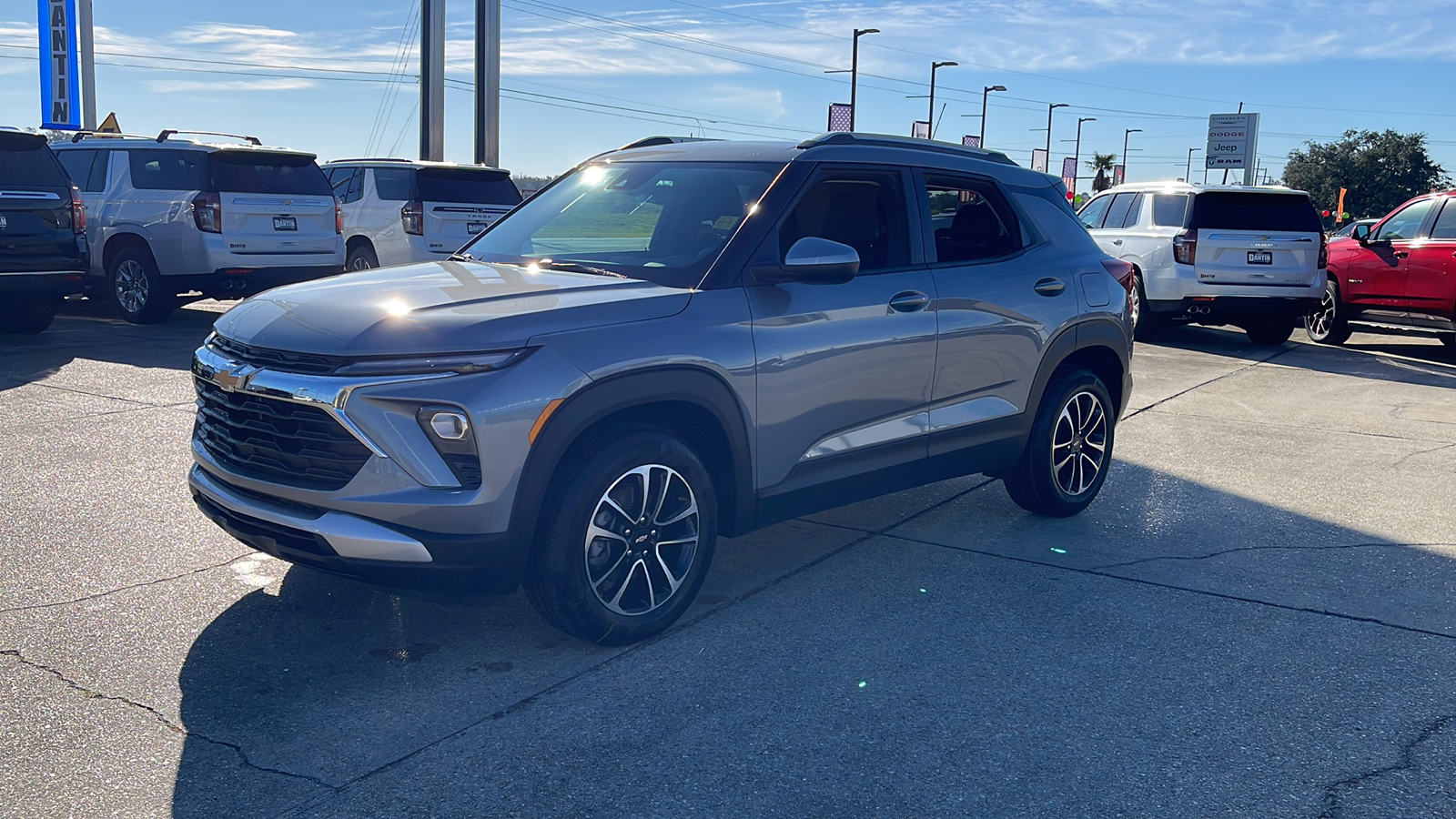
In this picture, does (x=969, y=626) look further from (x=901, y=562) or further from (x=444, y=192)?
(x=444, y=192)

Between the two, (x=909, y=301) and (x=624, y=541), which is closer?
→ (x=624, y=541)

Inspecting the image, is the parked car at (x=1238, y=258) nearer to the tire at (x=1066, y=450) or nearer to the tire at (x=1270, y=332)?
the tire at (x=1270, y=332)

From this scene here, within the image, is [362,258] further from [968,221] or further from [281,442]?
[281,442]

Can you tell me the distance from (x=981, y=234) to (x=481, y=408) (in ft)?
9.53

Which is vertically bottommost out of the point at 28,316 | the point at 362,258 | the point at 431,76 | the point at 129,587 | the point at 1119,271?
the point at 129,587

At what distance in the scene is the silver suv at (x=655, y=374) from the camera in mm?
3760

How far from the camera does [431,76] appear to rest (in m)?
26.9

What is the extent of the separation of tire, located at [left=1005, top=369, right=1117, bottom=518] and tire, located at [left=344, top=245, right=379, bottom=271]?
38.1 ft

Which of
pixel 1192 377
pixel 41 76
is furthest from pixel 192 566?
pixel 41 76

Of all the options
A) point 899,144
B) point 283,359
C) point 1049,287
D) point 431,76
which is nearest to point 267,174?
point 899,144

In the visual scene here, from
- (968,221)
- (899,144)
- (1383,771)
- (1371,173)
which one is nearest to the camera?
(1383,771)

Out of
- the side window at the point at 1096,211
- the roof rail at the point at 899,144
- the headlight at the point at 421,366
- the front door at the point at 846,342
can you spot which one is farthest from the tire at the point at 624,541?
the side window at the point at 1096,211

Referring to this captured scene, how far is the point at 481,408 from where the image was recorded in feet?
12.2

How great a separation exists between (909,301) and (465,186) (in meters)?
11.3
